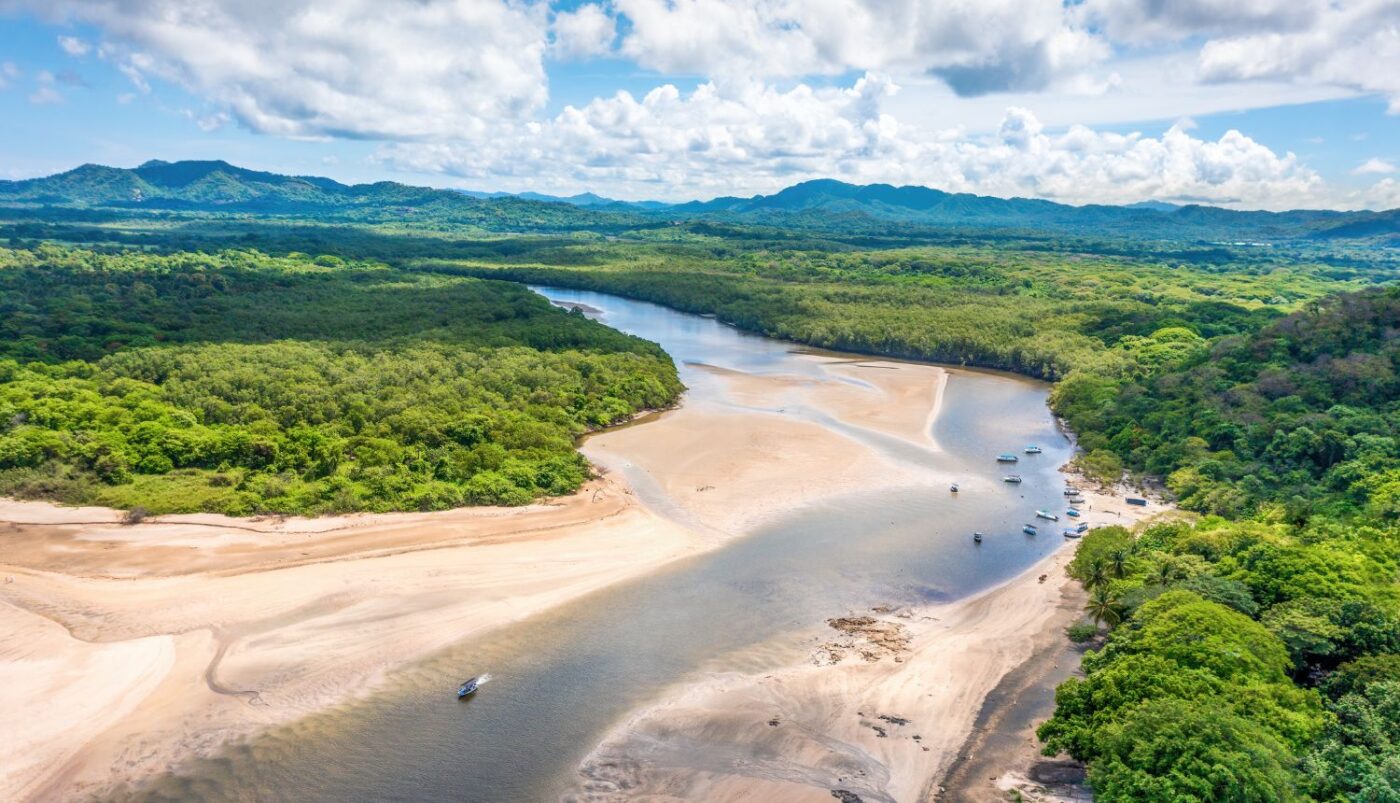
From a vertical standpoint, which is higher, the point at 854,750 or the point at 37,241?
the point at 37,241

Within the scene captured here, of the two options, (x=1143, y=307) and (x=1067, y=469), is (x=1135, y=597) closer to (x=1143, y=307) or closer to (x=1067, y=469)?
(x=1067, y=469)

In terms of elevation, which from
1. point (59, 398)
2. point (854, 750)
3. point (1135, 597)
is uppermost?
point (59, 398)

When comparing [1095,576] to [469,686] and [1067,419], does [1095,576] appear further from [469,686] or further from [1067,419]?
[1067,419]

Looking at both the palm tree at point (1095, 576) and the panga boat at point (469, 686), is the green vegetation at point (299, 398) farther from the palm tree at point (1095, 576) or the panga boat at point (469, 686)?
the palm tree at point (1095, 576)

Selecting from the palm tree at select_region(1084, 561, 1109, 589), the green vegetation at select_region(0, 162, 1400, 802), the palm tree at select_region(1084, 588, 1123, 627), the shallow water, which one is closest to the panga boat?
the shallow water

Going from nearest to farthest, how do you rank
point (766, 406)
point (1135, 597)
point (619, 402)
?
point (1135, 597) < point (619, 402) < point (766, 406)

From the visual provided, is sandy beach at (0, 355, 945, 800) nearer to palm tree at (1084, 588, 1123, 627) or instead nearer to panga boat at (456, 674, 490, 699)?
panga boat at (456, 674, 490, 699)

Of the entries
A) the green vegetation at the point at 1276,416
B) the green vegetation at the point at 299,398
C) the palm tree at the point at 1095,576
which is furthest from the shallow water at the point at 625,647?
the green vegetation at the point at 299,398

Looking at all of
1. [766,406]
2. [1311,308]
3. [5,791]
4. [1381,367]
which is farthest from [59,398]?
[1311,308]
